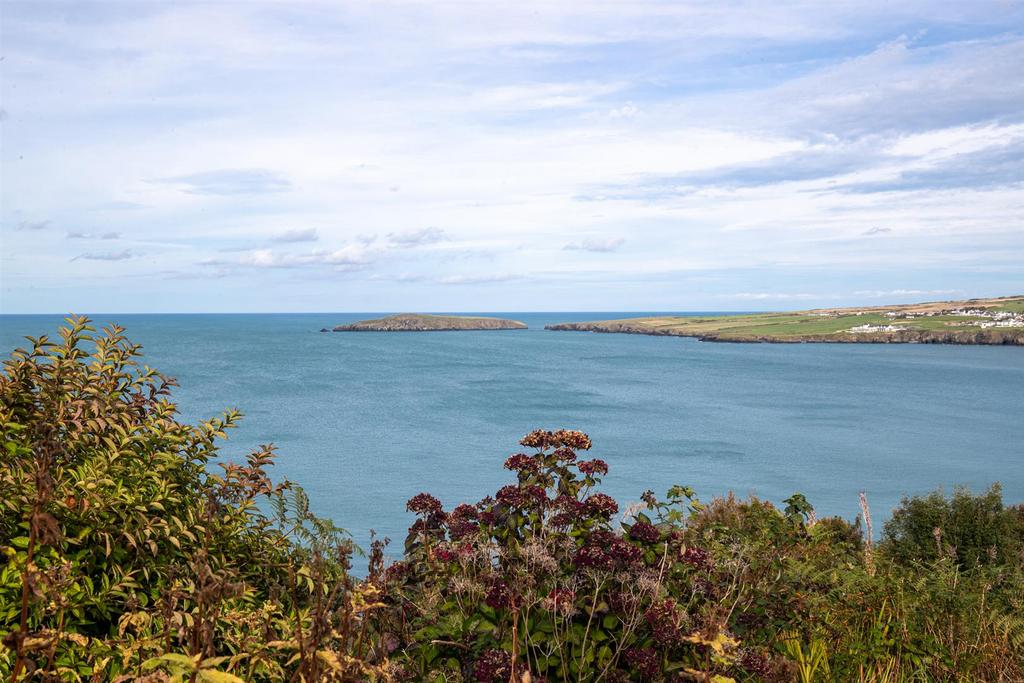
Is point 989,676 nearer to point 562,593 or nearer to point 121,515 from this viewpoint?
point 562,593

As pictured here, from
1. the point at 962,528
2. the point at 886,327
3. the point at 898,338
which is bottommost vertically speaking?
the point at 962,528

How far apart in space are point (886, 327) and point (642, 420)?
9927cm

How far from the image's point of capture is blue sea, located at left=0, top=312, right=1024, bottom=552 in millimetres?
30109

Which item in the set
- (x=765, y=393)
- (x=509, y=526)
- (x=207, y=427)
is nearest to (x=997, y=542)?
(x=509, y=526)

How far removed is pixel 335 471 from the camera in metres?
32.0

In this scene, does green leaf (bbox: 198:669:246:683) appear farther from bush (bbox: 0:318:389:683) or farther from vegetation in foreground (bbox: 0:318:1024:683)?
bush (bbox: 0:318:389:683)

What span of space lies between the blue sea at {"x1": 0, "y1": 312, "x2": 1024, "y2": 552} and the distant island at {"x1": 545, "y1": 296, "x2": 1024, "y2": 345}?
1595cm

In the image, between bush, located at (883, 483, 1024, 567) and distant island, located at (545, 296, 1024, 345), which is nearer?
bush, located at (883, 483, 1024, 567)

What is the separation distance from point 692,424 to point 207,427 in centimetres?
4374

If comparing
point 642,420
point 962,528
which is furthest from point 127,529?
point 642,420

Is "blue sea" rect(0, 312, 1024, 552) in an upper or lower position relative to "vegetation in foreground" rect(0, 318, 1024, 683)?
lower

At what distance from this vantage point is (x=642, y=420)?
4722 centimetres

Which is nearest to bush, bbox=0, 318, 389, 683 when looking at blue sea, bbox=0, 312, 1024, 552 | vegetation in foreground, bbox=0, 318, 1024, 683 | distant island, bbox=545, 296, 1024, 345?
vegetation in foreground, bbox=0, 318, 1024, 683

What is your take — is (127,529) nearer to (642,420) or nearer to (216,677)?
(216,677)
